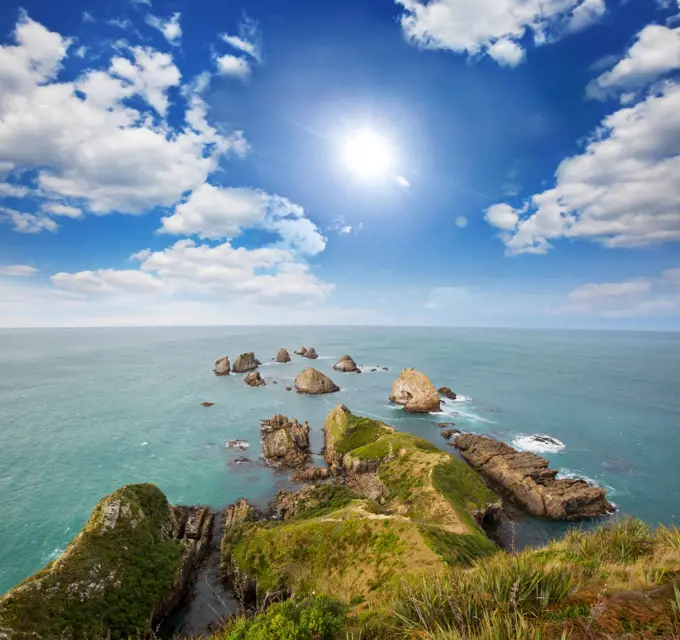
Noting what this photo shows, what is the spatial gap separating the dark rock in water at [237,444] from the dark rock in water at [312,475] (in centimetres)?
1589

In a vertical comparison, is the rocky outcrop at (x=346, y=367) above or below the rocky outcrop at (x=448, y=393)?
above

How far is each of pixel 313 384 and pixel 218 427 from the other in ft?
102

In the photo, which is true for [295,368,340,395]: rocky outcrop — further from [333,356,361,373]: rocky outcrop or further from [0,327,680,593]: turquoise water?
[333,356,361,373]: rocky outcrop

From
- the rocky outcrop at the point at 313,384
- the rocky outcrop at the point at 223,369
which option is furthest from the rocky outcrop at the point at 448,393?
the rocky outcrop at the point at 223,369

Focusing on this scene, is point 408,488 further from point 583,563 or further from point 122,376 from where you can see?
point 122,376

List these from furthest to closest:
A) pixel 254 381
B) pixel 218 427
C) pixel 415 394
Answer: pixel 254 381 < pixel 415 394 < pixel 218 427

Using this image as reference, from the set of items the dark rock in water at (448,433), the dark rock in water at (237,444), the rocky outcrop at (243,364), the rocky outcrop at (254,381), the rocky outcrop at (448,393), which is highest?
the rocky outcrop at (243,364)

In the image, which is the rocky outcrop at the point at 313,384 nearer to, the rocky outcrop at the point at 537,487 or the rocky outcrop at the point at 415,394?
the rocky outcrop at the point at 415,394

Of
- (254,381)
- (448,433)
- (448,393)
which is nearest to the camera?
(448,433)

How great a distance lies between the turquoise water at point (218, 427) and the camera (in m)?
45.6

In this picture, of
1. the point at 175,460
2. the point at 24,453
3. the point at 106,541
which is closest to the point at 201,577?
the point at 106,541

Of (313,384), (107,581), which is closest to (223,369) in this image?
(313,384)

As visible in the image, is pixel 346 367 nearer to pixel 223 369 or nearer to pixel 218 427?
pixel 223 369

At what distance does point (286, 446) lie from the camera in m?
56.4
